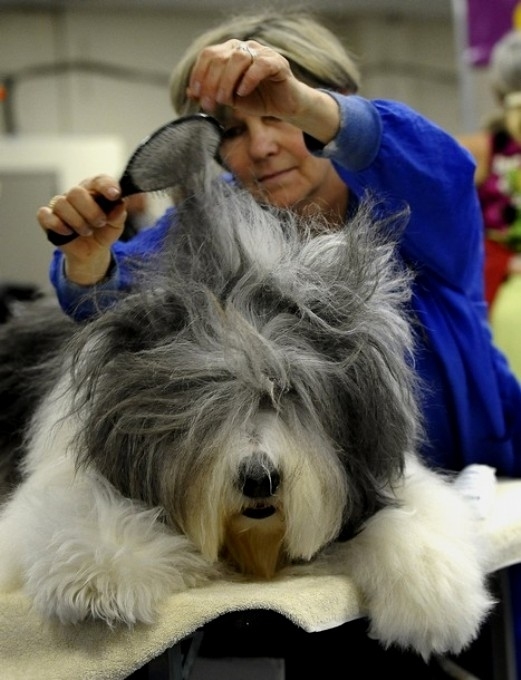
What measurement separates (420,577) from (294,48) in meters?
0.93

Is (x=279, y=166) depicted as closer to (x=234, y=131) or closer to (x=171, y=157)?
(x=234, y=131)

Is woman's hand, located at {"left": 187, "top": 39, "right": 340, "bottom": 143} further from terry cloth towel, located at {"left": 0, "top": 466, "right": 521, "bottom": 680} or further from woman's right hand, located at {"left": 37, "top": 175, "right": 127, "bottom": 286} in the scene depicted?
terry cloth towel, located at {"left": 0, "top": 466, "right": 521, "bottom": 680}

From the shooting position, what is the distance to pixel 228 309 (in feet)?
3.88

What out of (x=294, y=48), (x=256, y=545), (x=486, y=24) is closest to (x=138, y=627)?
(x=256, y=545)

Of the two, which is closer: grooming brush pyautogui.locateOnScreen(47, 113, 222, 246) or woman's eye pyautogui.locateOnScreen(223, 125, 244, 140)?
grooming brush pyautogui.locateOnScreen(47, 113, 222, 246)

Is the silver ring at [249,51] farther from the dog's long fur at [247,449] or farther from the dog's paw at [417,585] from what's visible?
the dog's paw at [417,585]

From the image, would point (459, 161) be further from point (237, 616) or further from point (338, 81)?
point (237, 616)

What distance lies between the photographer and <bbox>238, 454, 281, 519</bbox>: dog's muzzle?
106 centimetres

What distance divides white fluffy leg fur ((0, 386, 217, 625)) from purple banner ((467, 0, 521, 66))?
314 centimetres

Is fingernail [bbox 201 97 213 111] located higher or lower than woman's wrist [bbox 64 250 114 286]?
higher

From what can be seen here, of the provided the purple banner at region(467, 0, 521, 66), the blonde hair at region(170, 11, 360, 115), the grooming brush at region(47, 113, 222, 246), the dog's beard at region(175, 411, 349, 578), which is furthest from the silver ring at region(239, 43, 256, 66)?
the purple banner at region(467, 0, 521, 66)

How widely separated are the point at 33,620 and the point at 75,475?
20 centimetres

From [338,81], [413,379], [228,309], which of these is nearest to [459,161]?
[338,81]

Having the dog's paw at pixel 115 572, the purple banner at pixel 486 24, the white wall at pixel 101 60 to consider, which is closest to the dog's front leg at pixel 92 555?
the dog's paw at pixel 115 572
